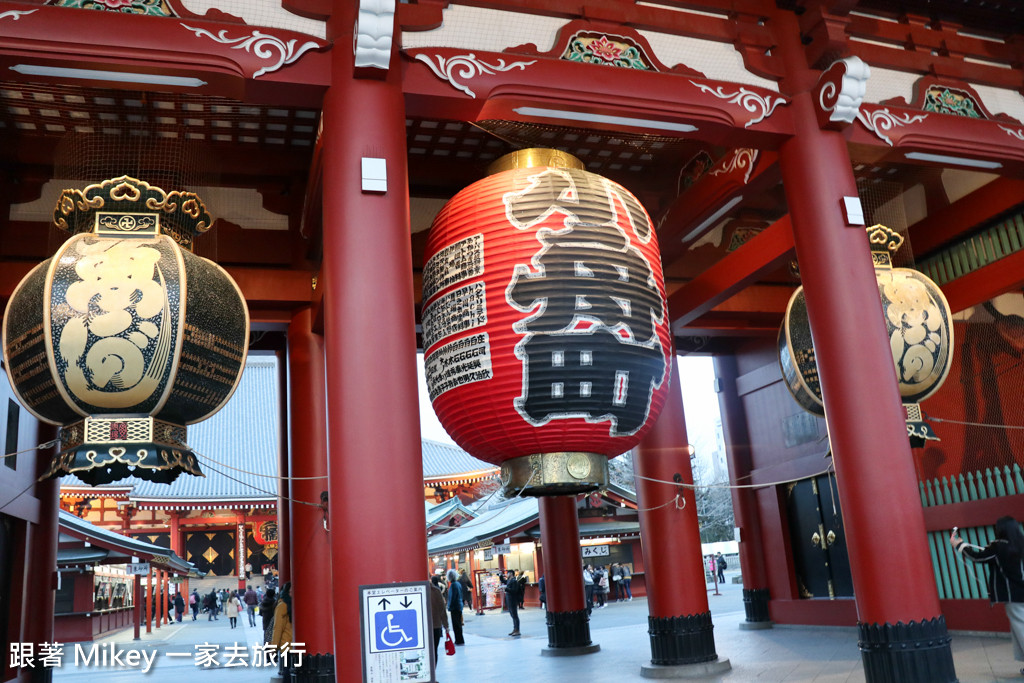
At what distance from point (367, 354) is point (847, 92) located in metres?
4.10

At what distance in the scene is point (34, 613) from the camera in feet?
30.7

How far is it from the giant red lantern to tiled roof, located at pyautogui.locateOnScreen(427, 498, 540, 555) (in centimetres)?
1668

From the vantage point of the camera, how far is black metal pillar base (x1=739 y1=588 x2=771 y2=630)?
13.1 meters

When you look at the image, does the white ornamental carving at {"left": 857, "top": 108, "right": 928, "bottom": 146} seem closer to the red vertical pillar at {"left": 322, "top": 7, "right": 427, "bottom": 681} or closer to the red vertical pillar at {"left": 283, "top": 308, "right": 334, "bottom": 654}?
the red vertical pillar at {"left": 322, "top": 7, "right": 427, "bottom": 681}

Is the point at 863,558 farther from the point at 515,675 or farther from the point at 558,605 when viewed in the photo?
the point at 558,605

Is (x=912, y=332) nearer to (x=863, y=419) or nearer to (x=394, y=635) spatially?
(x=863, y=419)

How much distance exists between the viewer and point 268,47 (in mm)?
5180

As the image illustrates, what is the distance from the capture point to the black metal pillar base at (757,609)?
13117 mm

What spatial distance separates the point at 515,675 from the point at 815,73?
7.66 m

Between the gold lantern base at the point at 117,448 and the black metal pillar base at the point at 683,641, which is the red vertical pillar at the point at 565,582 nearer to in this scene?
the black metal pillar base at the point at 683,641

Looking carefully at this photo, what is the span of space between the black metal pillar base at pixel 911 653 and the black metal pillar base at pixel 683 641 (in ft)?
11.1

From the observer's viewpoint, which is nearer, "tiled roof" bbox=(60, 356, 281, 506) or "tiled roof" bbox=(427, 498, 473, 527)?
"tiled roof" bbox=(427, 498, 473, 527)

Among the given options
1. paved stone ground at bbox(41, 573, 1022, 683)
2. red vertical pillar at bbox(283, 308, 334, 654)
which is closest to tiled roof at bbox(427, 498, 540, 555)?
paved stone ground at bbox(41, 573, 1022, 683)

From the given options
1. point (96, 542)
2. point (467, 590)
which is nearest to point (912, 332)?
point (96, 542)
